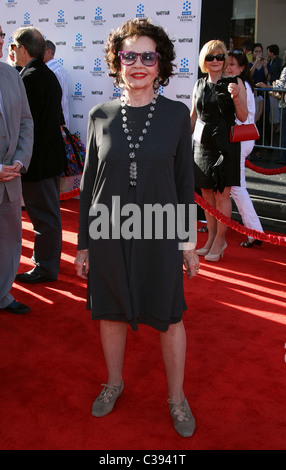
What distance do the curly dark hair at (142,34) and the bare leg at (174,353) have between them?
1.19m

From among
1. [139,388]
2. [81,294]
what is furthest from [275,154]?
[139,388]

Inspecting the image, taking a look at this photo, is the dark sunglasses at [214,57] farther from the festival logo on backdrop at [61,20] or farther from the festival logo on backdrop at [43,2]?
the festival logo on backdrop at [43,2]

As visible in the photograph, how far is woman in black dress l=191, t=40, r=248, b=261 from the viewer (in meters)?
4.45

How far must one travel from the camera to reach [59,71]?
6711 millimetres

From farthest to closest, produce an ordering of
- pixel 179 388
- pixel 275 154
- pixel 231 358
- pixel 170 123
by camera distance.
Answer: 1. pixel 275 154
2. pixel 231 358
3. pixel 179 388
4. pixel 170 123

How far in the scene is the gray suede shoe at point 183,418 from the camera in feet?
8.06

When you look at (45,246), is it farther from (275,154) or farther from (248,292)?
(275,154)

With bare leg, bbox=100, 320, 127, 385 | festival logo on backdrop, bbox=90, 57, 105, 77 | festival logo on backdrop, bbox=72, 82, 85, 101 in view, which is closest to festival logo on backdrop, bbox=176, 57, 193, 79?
festival logo on backdrop, bbox=90, 57, 105, 77

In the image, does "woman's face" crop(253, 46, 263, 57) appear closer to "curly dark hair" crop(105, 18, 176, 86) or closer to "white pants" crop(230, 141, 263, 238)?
"white pants" crop(230, 141, 263, 238)

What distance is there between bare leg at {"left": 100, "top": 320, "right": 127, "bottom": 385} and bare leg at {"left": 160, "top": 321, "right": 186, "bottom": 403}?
0.74 feet

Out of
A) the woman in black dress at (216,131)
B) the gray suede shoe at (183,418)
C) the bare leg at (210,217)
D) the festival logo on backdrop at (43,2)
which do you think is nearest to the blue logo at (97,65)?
the festival logo on backdrop at (43,2)

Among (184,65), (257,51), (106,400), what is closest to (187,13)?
(184,65)
